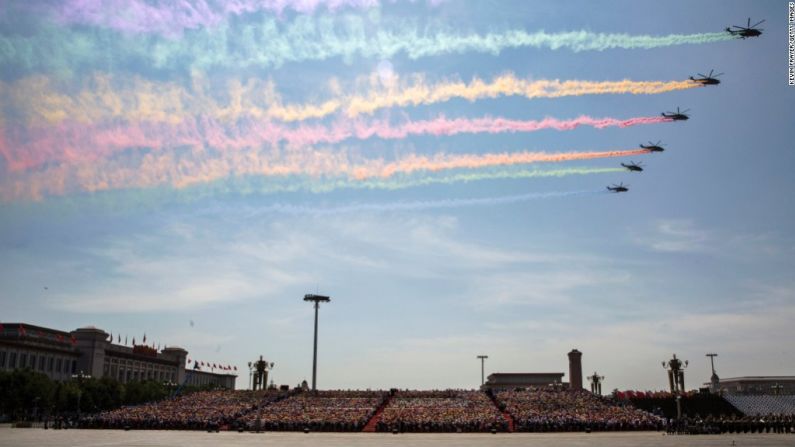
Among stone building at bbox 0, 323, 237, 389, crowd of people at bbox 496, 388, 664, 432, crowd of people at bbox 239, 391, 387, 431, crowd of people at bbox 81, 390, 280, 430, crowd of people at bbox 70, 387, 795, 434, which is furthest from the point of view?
stone building at bbox 0, 323, 237, 389

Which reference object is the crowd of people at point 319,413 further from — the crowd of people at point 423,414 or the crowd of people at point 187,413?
the crowd of people at point 187,413

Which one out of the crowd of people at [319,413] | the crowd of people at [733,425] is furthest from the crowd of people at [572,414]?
the crowd of people at [319,413]

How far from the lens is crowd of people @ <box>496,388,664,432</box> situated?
67625 millimetres

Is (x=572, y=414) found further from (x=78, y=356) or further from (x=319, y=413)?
(x=78, y=356)

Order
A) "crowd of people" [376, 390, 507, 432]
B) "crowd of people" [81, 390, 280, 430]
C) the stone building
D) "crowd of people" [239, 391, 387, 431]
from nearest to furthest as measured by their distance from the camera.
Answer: "crowd of people" [376, 390, 507, 432]
"crowd of people" [239, 391, 387, 431]
"crowd of people" [81, 390, 280, 430]
the stone building

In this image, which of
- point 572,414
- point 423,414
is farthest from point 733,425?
point 423,414

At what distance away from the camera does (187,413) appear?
245 ft

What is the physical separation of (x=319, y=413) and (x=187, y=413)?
Answer: 46.8ft

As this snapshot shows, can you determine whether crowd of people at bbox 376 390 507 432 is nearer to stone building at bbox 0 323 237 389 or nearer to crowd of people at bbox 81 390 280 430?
crowd of people at bbox 81 390 280 430

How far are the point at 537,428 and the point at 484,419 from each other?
16.6 feet

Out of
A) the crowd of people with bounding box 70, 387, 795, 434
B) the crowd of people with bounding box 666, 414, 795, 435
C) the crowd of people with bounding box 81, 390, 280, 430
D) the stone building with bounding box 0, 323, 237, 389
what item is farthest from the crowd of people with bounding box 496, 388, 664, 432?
the stone building with bounding box 0, 323, 237, 389

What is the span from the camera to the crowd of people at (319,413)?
2694 inches

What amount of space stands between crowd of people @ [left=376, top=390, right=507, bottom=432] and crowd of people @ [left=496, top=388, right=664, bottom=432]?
2434 millimetres

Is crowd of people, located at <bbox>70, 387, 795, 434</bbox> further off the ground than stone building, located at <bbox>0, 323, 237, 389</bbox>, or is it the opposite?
stone building, located at <bbox>0, 323, 237, 389</bbox>
